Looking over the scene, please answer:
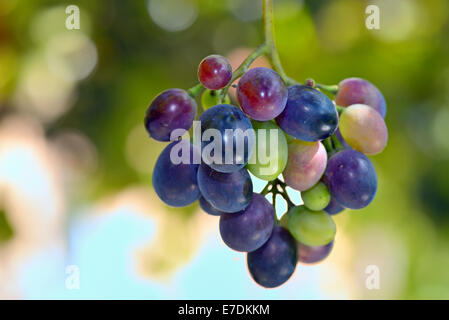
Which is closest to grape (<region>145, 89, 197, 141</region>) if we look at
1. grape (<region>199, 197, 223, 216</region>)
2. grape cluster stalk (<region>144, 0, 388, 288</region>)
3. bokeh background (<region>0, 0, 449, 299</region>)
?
grape cluster stalk (<region>144, 0, 388, 288</region>)

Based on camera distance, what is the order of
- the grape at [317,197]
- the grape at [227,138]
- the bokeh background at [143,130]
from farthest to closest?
the bokeh background at [143,130]
the grape at [317,197]
the grape at [227,138]

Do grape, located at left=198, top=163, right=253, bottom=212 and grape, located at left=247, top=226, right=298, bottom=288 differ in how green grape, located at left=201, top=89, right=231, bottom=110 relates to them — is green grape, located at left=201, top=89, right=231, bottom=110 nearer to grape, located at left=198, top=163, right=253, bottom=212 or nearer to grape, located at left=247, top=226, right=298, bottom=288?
grape, located at left=198, top=163, right=253, bottom=212

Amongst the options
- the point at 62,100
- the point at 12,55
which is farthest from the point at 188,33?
the point at 12,55

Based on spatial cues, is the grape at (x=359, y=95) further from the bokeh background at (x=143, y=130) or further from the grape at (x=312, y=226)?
the bokeh background at (x=143, y=130)

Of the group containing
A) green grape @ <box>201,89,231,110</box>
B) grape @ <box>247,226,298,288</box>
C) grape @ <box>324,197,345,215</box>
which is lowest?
grape @ <box>247,226,298,288</box>

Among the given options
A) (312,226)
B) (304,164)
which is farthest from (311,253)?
(304,164)

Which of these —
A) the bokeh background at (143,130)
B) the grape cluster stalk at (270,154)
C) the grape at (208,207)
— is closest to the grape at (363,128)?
the grape cluster stalk at (270,154)

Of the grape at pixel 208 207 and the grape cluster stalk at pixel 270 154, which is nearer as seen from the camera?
the grape cluster stalk at pixel 270 154
